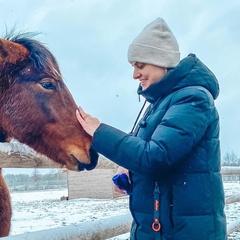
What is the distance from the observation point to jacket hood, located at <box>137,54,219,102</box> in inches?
63.4

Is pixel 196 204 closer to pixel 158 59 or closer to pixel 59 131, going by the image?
pixel 158 59

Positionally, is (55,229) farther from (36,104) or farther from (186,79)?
(186,79)

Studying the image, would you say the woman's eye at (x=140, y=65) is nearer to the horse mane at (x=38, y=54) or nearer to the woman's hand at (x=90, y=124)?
the woman's hand at (x=90, y=124)

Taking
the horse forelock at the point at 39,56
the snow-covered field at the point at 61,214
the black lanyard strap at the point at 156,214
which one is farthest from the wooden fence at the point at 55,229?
the snow-covered field at the point at 61,214

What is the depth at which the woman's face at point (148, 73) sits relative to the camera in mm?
1691

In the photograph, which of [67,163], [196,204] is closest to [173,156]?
[196,204]

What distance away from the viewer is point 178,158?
1.47 meters

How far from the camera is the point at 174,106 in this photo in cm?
154

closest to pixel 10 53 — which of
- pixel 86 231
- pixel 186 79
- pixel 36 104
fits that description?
pixel 36 104

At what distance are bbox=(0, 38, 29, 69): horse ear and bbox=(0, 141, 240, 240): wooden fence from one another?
512 millimetres

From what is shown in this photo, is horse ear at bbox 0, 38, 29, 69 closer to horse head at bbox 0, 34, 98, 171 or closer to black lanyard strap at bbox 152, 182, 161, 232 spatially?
horse head at bbox 0, 34, 98, 171

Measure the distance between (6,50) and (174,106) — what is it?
53.6 inches

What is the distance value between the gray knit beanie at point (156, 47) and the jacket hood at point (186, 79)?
7cm

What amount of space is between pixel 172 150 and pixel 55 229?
88cm
